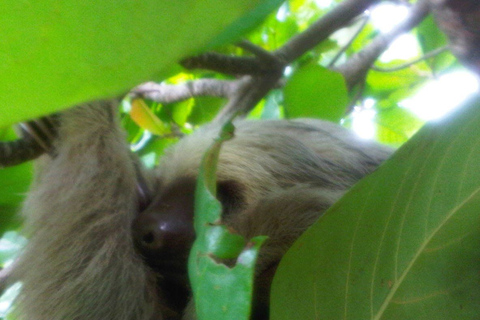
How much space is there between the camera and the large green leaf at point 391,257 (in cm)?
63

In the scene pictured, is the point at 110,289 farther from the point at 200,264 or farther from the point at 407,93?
the point at 407,93

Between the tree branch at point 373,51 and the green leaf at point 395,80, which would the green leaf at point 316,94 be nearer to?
the tree branch at point 373,51

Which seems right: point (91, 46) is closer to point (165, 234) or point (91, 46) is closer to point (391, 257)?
point (391, 257)

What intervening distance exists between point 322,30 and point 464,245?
4.00 ft

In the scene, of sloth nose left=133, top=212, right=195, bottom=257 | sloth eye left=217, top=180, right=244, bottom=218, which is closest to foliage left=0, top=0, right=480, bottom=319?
sloth eye left=217, top=180, right=244, bottom=218

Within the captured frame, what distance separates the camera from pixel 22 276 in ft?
4.17

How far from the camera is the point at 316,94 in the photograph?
5.30 feet

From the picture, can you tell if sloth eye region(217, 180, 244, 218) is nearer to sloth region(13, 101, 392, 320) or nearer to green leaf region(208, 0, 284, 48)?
sloth region(13, 101, 392, 320)

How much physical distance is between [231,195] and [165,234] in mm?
306

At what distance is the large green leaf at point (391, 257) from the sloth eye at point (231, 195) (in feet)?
2.26

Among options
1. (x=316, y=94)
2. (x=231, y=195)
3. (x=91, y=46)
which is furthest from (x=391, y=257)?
(x=316, y=94)

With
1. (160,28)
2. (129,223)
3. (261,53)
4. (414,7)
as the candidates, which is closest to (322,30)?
(261,53)

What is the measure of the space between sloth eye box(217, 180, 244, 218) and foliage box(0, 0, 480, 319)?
0.37 m

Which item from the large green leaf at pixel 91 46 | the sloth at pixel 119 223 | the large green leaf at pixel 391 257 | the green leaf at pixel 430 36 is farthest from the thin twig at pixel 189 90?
the large green leaf at pixel 91 46
